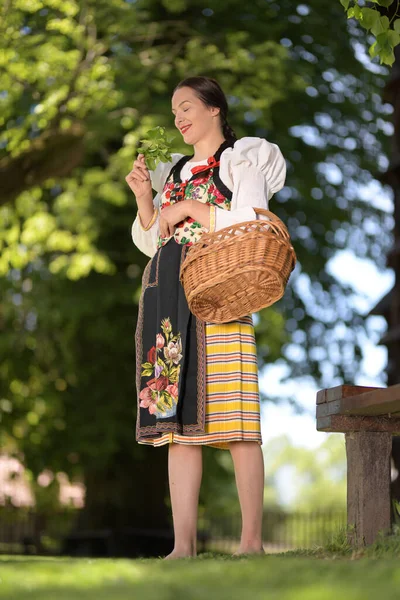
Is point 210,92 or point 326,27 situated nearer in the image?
point 210,92

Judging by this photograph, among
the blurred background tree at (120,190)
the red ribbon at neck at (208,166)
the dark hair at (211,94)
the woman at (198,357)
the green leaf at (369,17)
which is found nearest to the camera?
the woman at (198,357)

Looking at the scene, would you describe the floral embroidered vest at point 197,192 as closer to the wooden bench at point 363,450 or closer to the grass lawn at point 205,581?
the wooden bench at point 363,450

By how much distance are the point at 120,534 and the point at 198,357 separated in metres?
10.5

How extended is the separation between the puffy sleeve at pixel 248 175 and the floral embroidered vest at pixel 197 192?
0.08m

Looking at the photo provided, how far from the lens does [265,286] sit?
3805mm

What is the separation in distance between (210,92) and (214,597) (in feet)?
9.16

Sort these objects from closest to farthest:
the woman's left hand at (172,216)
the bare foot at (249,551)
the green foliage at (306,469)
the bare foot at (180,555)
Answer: the bare foot at (249,551)
the bare foot at (180,555)
the woman's left hand at (172,216)
the green foliage at (306,469)

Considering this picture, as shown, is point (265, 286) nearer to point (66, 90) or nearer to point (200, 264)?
point (200, 264)

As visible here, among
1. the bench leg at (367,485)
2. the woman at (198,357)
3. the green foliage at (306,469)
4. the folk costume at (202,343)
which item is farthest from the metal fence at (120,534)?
the green foliage at (306,469)

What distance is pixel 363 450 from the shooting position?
416 cm

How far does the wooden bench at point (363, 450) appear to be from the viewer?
3.99 metres

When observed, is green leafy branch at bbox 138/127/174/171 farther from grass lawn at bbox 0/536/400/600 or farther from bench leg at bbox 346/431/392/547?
grass lawn at bbox 0/536/400/600

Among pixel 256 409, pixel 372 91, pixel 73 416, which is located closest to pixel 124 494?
pixel 73 416

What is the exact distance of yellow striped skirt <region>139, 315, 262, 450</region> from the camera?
3840mm
